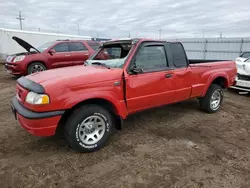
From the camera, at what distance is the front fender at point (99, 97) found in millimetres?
2879

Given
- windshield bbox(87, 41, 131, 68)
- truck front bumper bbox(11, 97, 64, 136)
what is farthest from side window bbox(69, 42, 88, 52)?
truck front bumper bbox(11, 97, 64, 136)

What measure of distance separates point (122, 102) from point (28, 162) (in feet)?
5.59

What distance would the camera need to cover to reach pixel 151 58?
387cm

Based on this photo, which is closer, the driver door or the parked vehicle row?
the driver door

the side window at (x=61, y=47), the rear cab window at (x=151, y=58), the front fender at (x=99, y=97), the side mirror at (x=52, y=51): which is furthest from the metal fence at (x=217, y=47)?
the front fender at (x=99, y=97)

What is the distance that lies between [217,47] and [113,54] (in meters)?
17.2

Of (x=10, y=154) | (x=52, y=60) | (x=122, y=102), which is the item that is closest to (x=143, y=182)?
(x=122, y=102)

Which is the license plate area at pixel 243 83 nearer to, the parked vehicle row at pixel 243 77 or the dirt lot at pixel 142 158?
the parked vehicle row at pixel 243 77

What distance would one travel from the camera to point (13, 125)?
426cm

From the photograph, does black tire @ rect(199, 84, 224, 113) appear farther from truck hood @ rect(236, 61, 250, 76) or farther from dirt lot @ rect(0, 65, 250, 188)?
truck hood @ rect(236, 61, 250, 76)

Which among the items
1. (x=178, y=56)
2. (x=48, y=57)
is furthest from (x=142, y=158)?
(x=48, y=57)

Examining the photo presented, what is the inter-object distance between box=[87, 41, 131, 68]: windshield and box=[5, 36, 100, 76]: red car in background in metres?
4.78

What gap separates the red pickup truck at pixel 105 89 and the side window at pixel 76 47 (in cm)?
528

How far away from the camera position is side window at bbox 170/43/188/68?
421cm
